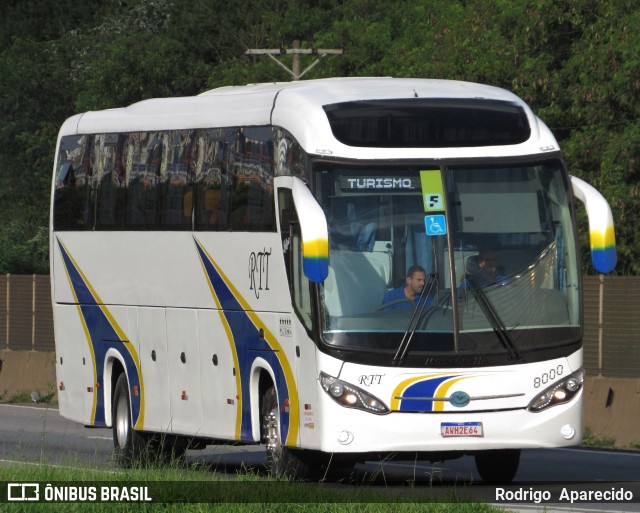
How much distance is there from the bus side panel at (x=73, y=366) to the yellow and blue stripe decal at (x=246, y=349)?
3.80 metres

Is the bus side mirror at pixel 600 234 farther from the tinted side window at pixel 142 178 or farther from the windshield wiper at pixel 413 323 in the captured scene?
the tinted side window at pixel 142 178

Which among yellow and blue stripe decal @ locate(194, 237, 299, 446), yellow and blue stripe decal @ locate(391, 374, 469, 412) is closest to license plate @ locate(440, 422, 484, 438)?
yellow and blue stripe decal @ locate(391, 374, 469, 412)

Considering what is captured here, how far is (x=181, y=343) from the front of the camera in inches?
707

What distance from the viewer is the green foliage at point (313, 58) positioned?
1329 inches

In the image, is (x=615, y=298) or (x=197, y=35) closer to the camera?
(x=615, y=298)

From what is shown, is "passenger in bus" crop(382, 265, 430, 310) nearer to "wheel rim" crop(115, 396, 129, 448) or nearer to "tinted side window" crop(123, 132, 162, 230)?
"tinted side window" crop(123, 132, 162, 230)

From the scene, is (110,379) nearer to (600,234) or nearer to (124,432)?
(124,432)

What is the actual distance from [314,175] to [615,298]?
8.86m

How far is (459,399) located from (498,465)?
2.10 metres

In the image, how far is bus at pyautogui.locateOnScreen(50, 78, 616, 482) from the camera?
14.3m

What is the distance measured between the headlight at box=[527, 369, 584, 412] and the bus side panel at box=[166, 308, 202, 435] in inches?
166

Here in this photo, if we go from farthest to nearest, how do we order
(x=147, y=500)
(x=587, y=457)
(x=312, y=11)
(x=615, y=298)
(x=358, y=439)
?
(x=312, y=11), (x=615, y=298), (x=587, y=457), (x=358, y=439), (x=147, y=500)

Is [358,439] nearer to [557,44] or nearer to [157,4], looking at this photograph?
[557,44]

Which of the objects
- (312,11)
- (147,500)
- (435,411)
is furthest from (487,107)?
(312,11)
